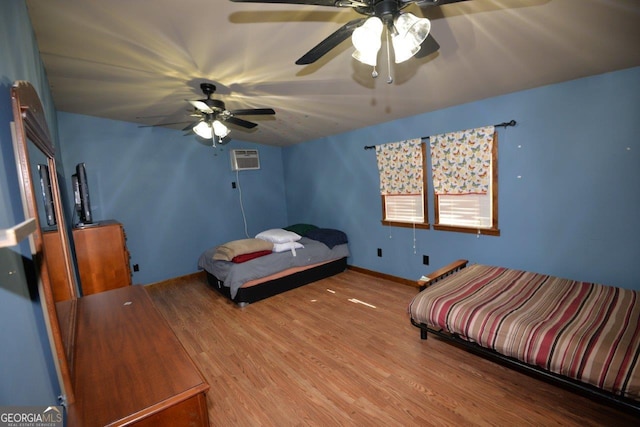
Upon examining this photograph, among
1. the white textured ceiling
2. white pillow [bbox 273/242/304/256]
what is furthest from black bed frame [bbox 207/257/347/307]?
the white textured ceiling

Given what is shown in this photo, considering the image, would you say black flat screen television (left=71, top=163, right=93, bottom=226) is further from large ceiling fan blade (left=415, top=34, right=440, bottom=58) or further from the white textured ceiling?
large ceiling fan blade (left=415, top=34, right=440, bottom=58)

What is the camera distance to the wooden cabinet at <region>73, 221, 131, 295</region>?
2.59 m

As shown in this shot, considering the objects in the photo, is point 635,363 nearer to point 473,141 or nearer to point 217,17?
point 473,141

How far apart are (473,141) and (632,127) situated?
3.75 ft

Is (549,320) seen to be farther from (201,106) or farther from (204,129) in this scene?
(204,129)

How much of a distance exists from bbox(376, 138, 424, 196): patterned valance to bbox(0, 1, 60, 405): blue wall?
3.45 m

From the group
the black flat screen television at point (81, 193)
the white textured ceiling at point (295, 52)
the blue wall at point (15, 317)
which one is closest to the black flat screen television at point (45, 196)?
the blue wall at point (15, 317)

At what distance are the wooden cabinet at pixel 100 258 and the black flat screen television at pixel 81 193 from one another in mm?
146

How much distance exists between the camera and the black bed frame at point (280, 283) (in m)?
3.58

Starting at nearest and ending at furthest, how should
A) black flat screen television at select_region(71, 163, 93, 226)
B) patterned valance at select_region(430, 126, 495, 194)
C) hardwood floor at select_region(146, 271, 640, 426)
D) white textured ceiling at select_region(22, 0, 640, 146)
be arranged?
white textured ceiling at select_region(22, 0, 640, 146)
hardwood floor at select_region(146, 271, 640, 426)
black flat screen television at select_region(71, 163, 93, 226)
patterned valance at select_region(430, 126, 495, 194)

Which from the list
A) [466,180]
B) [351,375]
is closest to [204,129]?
[351,375]

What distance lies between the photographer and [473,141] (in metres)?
3.02

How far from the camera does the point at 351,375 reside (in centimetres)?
224

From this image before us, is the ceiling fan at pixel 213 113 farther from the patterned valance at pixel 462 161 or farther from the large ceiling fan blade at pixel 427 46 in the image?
the patterned valance at pixel 462 161
